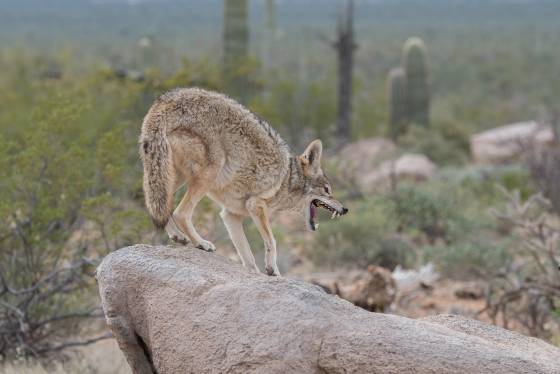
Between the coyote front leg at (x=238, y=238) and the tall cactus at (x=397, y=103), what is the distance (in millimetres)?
20885

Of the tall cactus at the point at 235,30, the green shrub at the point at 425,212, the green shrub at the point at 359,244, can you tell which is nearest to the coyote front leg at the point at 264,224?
the green shrub at the point at 359,244

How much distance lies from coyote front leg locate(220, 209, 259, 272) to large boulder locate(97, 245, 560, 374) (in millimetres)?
597

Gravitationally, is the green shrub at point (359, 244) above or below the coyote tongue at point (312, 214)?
below

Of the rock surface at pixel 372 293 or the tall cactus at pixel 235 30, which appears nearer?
the rock surface at pixel 372 293

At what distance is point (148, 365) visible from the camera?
18.8 feet

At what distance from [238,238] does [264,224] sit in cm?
23

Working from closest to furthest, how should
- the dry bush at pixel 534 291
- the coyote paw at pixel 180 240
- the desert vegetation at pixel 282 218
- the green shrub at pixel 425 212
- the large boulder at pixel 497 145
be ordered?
the coyote paw at pixel 180 240
the desert vegetation at pixel 282 218
the dry bush at pixel 534 291
the green shrub at pixel 425 212
the large boulder at pixel 497 145

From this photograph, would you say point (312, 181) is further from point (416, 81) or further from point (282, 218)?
point (416, 81)

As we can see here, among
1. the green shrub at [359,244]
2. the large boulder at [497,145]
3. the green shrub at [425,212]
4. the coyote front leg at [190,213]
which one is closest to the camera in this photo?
the coyote front leg at [190,213]

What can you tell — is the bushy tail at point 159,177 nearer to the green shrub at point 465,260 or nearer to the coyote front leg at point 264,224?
the coyote front leg at point 264,224

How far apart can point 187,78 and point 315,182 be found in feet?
30.0

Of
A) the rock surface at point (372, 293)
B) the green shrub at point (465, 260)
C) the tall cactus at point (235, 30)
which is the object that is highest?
the tall cactus at point (235, 30)

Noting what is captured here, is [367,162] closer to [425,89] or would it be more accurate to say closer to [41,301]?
[425,89]

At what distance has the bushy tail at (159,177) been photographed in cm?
586
